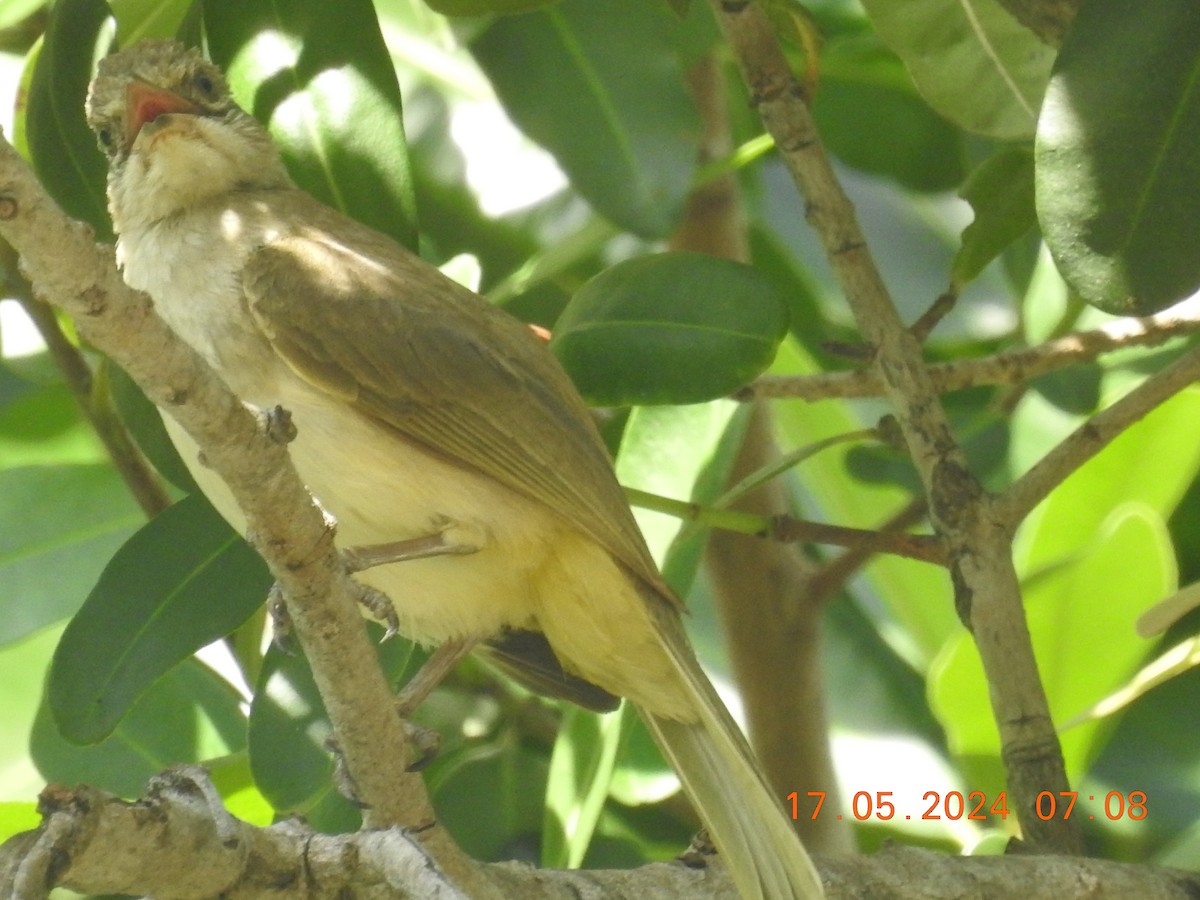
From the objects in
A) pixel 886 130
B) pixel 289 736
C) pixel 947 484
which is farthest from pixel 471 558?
pixel 886 130

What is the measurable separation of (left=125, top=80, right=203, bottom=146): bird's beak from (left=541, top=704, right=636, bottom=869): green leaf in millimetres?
1513

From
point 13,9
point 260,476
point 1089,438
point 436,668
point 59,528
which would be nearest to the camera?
point 260,476

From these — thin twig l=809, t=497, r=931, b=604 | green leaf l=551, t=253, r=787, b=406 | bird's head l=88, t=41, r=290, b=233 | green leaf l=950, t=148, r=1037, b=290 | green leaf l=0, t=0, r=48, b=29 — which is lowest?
thin twig l=809, t=497, r=931, b=604

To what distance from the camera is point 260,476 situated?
2051 millimetres

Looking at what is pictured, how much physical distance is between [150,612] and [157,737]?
753 millimetres

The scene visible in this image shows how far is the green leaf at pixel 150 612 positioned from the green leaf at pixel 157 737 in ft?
1.80

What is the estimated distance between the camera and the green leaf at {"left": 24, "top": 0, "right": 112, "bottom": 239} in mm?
2947

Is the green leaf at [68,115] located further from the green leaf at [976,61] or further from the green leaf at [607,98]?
the green leaf at [976,61]

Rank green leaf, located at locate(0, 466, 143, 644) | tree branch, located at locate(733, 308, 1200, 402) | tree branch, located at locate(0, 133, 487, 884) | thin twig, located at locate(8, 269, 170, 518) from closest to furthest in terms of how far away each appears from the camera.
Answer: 1. tree branch, located at locate(0, 133, 487, 884)
2. tree branch, located at locate(733, 308, 1200, 402)
3. thin twig, located at locate(8, 269, 170, 518)
4. green leaf, located at locate(0, 466, 143, 644)

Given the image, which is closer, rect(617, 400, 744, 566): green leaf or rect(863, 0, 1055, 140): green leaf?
rect(863, 0, 1055, 140): green leaf

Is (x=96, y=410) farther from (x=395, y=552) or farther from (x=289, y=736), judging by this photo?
(x=395, y=552)

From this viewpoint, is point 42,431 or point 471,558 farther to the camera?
point 42,431
